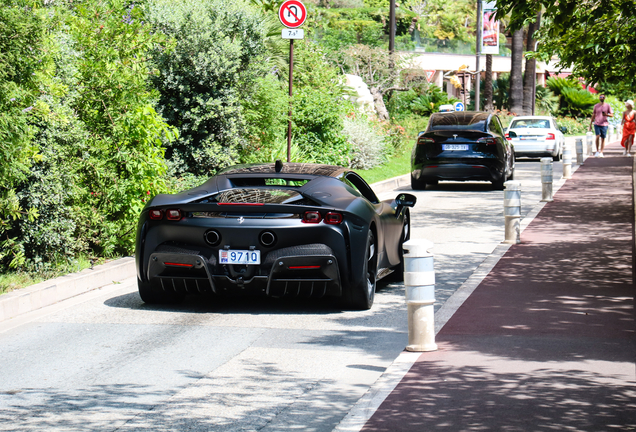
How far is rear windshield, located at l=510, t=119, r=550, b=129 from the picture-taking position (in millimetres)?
29953

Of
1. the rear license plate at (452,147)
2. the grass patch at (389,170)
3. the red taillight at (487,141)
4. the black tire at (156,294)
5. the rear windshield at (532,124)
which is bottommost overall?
the black tire at (156,294)

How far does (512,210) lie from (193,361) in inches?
271

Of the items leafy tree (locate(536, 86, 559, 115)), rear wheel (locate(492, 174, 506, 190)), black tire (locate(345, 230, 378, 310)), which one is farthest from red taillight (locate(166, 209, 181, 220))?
leafy tree (locate(536, 86, 559, 115))

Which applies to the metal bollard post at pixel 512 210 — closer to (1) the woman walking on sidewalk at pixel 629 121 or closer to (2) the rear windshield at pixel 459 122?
(2) the rear windshield at pixel 459 122

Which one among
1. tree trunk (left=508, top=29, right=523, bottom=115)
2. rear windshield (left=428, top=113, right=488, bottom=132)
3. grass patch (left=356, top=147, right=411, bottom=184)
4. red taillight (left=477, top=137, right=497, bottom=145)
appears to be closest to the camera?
red taillight (left=477, top=137, right=497, bottom=145)

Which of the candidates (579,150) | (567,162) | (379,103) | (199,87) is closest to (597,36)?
(199,87)

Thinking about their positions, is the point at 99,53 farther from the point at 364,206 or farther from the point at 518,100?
the point at 518,100

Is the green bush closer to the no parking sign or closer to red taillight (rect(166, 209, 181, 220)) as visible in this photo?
the no parking sign

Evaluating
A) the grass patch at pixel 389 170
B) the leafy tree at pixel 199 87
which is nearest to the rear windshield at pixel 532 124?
the grass patch at pixel 389 170

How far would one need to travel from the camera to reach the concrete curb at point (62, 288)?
7.94m

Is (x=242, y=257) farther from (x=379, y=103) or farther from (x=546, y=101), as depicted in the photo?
(x=546, y=101)

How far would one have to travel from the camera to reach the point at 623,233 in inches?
524

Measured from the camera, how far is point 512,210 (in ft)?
40.3

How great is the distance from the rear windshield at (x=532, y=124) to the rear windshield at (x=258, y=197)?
915 inches
